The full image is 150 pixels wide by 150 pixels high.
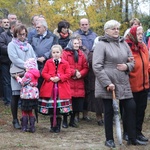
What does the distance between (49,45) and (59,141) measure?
2.30 m

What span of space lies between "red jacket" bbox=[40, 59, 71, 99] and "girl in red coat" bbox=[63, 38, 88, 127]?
1.40 ft

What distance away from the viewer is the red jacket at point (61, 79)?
727 cm

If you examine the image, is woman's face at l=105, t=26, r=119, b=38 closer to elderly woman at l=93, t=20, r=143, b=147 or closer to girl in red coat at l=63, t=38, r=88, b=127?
elderly woman at l=93, t=20, r=143, b=147

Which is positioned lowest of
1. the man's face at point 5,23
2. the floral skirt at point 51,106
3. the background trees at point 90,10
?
the floral skirt at point 51,106

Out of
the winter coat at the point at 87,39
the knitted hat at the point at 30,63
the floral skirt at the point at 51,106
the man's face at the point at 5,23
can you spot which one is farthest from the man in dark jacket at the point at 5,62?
the floral skirt at the point at 51,106

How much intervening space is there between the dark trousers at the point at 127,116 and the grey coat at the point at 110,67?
0.41 feet

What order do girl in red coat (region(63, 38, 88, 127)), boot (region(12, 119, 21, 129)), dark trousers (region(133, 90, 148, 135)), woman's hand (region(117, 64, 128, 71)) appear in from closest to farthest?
woman's hand (region(117, 64, 128, 71))
dark trousers (region(133, 90, 148, 135))
boot (region(12, 119, 21, 129))
girl in red coat (region(63, 38, 88, 127))

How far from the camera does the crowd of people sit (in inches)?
245

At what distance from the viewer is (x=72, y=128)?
25.9 feet

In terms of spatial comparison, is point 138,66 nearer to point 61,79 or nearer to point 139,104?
point 139,104

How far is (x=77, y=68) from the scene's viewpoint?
26.0 ft

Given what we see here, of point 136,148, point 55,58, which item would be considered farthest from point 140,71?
point 55,58

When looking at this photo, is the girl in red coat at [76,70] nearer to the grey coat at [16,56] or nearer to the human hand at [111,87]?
the grey coat at [16,56]

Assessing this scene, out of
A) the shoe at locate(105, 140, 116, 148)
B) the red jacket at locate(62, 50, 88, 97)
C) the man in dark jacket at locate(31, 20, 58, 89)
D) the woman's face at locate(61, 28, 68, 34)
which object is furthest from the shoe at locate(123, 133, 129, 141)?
the woman's face at locate(61, 28, 68, 34)
